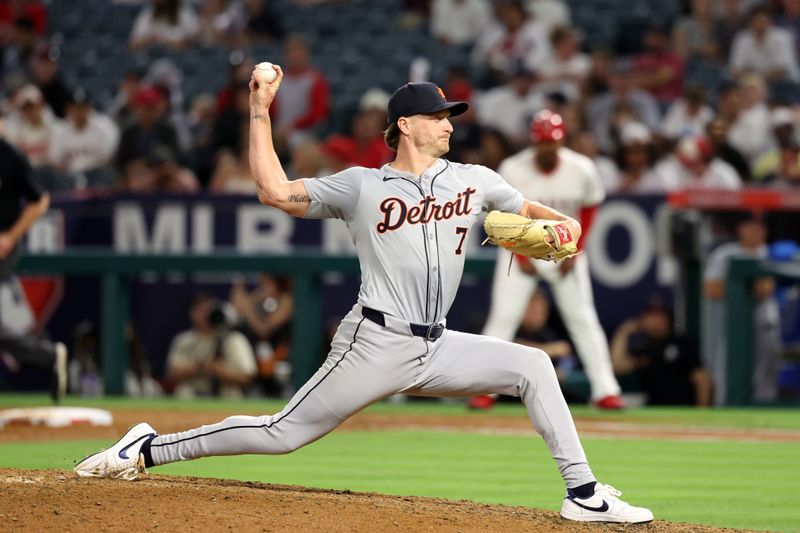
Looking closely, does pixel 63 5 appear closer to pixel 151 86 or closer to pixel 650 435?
pixel 151 86

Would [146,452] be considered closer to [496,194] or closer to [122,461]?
[122,461]

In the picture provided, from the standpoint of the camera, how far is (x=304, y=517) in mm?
5234

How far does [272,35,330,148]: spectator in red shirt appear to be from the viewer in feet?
51.6

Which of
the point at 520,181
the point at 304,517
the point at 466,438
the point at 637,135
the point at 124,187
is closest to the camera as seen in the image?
the point at 304,517

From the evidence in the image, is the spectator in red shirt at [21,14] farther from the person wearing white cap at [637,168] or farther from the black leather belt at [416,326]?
the black leather belt at [416,326]

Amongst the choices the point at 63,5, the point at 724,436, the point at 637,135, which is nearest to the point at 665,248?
the point at 637,135

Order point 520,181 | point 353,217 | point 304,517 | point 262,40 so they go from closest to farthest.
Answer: point 304,517
point 353,217
point 520,181
point 262,40

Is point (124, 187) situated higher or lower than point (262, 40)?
lower

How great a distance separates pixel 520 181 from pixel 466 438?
228 cm

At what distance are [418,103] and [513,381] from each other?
1120 millimetres

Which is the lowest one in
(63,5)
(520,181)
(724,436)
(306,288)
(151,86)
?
(724,436)

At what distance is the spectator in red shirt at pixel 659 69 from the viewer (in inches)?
619

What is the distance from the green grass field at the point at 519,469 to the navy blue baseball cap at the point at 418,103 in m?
1.75

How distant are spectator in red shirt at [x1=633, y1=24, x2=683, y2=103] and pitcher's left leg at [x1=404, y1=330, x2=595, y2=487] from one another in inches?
410
